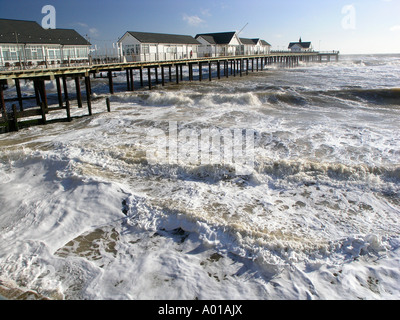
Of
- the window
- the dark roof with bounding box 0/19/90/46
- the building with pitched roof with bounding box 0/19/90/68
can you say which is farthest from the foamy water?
the window

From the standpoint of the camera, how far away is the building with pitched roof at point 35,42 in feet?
105

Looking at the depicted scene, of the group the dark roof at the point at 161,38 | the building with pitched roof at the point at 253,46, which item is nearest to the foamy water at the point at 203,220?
the dark roof at the point at 161,38

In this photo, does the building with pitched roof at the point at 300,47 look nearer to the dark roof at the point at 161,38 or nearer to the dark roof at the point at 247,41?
the dark roof at the point at 247,41

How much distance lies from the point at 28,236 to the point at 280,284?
4.99 m

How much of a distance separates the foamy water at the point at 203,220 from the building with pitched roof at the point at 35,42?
24001 millimetres

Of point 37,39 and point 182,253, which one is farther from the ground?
point 37,39

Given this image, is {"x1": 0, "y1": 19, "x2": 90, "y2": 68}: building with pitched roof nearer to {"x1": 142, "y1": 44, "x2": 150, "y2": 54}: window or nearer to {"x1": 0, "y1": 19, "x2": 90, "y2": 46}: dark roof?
{"x1": 0, "y1": 19, "x2": 90, "y2": 46}: dark roof

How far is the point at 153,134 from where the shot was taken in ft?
47.3

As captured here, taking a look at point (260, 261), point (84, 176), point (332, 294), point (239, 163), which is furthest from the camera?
point (239, 163)

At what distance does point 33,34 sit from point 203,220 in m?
37.7

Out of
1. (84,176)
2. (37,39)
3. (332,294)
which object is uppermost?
(37,39)

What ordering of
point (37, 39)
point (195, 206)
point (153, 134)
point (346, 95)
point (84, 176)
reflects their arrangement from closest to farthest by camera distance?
point (195, 206) < point (84, 176) < point (153, 134) < point (346, 95) < point (37, 39)

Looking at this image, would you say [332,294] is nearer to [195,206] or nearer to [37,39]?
[195,206]

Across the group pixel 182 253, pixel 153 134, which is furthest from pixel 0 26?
pixel 182 253
